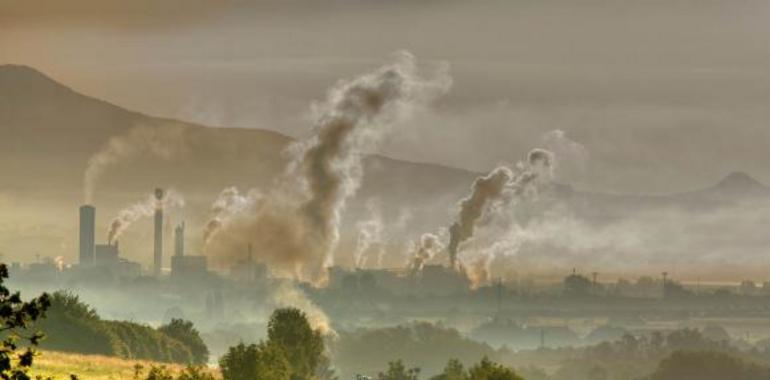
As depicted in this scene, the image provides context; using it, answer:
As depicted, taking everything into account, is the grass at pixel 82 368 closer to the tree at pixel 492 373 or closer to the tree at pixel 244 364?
the tree at pixel 244 364

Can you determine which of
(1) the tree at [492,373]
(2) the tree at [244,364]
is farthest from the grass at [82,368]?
(1) the tree at [492,373]

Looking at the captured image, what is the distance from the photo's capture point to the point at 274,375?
195500 mm

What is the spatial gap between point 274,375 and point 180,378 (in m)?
55.6

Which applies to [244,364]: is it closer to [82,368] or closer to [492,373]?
[82,368]

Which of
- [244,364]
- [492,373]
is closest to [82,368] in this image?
[244,364]

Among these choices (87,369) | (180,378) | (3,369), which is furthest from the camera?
(87,369)

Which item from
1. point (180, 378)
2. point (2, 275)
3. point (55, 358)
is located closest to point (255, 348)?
point (55, 358)

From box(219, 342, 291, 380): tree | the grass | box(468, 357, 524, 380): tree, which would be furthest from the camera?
box(219, 342, 291, 380): tree

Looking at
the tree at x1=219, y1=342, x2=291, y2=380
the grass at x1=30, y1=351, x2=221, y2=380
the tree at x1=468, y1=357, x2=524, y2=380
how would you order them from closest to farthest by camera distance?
1. the grass at x1=30, y1=351, x2=221, y2=380
2. the tree at x1=468, y1=357, x2=524, y2=380
3. the tree at x1=219, y1=342, x2=291, y2=380

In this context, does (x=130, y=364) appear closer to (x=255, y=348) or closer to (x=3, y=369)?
(x=255, y=348)

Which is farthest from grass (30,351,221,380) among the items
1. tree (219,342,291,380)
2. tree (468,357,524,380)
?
tree (468,357,524,380)

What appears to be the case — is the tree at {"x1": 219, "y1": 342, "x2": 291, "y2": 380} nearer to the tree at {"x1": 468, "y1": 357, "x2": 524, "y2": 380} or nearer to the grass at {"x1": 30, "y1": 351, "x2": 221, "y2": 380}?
the grass at {"x1": 30, "y1": 351, "x2": 221, "y2": 380}

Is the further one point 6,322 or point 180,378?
point 180,378

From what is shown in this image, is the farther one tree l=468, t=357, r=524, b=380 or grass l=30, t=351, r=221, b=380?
tree l=468, t=357, r=524, b=380
